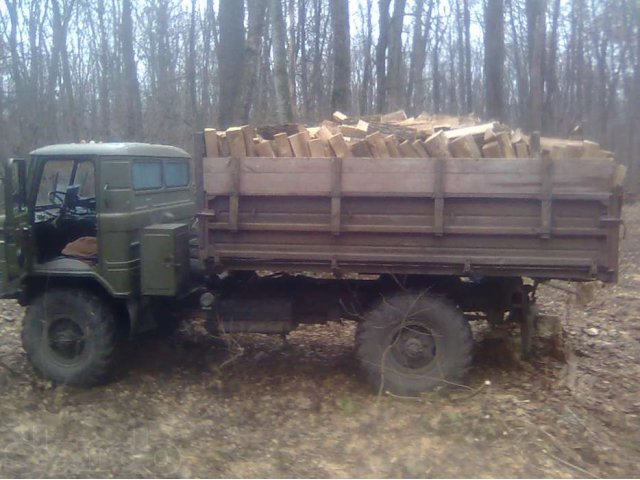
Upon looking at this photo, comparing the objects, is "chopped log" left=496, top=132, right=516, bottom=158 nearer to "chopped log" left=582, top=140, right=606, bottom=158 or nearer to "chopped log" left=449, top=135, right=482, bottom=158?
"chopped log" left=449, top=135, right=482, bottom=158

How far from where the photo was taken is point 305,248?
22.6ft

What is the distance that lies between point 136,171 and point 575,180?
399 centimetres

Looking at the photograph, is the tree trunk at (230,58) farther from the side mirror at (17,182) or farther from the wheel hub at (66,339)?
the wheel hub at (66,339)

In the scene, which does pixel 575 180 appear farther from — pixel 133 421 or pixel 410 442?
pixel 133 421

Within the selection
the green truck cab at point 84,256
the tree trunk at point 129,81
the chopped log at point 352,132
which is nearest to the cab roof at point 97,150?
Result: the green truck cab at point 84,256

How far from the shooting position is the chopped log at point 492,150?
6.79 meters

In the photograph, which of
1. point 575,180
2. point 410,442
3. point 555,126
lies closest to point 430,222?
point 575,180

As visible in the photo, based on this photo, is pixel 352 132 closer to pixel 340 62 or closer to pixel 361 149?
pixel 361 149

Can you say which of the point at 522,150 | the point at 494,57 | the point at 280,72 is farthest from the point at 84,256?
the point at 494,57

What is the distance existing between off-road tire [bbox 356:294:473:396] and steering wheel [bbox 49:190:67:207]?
3.24 metres

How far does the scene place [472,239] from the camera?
22.1ft

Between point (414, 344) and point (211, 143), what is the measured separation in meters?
2.58

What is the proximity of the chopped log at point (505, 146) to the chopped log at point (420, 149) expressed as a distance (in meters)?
0.64

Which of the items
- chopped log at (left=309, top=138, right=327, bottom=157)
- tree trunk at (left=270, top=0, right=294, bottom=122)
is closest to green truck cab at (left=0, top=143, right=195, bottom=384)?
chopped log at (left=309, top=138, right=327, bottom=157)
